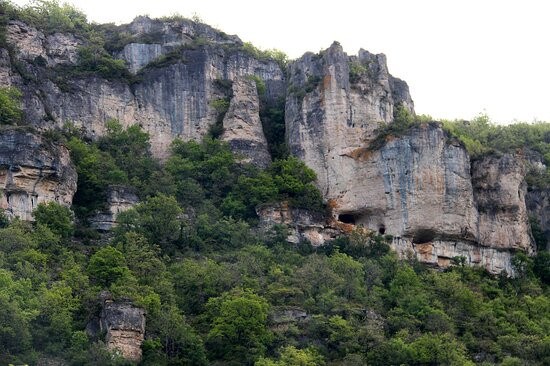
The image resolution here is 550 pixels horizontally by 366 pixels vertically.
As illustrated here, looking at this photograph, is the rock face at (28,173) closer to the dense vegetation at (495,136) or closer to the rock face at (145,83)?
the rock face at (145,83)

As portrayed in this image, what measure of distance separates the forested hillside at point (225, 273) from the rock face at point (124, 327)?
339mm

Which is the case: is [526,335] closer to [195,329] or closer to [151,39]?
[195,329]

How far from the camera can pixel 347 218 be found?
70.2 m

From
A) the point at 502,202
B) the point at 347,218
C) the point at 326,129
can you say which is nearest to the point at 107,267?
the point at 347,218

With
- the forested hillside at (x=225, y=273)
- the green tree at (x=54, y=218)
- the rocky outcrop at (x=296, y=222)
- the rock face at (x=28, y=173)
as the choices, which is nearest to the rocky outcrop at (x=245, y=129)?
the forested hillside at (x=225, y=273)

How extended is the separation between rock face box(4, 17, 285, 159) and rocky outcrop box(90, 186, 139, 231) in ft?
18.5

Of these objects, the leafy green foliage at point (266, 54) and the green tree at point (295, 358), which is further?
the leafy green foliage at point (266, 54)

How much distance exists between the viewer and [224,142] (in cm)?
7169

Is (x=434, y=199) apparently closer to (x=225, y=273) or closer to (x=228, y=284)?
(x=225, y=273)

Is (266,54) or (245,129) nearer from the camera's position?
(245,129)

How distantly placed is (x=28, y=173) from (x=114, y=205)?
5.02 meters

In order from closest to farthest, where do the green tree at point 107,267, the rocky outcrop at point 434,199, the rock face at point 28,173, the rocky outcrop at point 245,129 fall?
the green tree at point 107,267
the rock face at point 28,173
the rocky outcrop at point 434,199
the rocky outcrop at point 245,129

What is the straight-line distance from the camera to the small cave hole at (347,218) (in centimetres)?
6994

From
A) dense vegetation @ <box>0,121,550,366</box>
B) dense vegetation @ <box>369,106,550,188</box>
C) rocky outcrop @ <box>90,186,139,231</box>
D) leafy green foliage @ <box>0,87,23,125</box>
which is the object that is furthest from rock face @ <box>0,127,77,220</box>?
dense vegetation @ <box>369,106,550,188</box>
